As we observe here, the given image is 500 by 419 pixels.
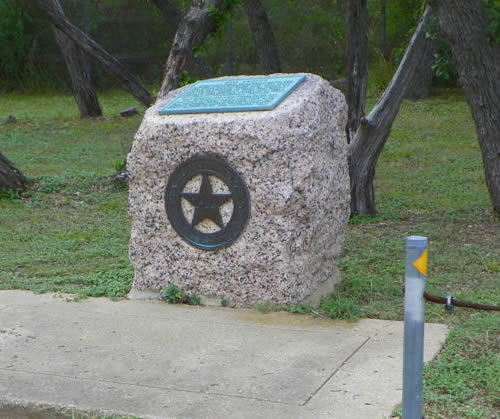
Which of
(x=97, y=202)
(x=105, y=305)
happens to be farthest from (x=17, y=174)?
(x=105, y=305)

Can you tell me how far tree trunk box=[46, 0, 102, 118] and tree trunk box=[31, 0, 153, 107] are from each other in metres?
4.55

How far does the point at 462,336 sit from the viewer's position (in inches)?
164

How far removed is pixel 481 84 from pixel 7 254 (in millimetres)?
4154

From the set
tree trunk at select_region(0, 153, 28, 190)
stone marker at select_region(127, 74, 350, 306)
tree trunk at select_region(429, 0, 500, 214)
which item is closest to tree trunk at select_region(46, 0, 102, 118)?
tree trunk at select_region(0, 153, 28, 190)

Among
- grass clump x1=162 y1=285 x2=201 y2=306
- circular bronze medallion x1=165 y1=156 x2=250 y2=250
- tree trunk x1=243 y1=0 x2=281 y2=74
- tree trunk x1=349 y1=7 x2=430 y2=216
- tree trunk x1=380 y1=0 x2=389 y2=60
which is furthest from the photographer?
tree trunk x1=380 y1=0 x2=389 y2=60

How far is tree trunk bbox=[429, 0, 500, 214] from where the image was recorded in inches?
263

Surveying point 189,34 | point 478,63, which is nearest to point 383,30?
point 189,34

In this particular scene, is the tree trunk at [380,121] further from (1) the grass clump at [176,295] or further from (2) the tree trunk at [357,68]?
(1) the grass clump at [176,295]

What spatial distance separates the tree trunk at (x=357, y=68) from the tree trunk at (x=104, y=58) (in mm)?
3242

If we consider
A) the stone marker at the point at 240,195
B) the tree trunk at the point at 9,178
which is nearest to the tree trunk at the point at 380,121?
the stone marker at the point at 240,195

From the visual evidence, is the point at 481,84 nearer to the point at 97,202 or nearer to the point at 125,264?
the point at 125,264

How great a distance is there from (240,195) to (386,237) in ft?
7.95

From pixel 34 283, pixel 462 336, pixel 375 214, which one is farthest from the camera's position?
pixel 375 214

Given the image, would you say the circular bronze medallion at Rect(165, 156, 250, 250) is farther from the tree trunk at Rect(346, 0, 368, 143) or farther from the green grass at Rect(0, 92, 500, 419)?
the tree trunk at Rect(346, 0, 368, 143)
